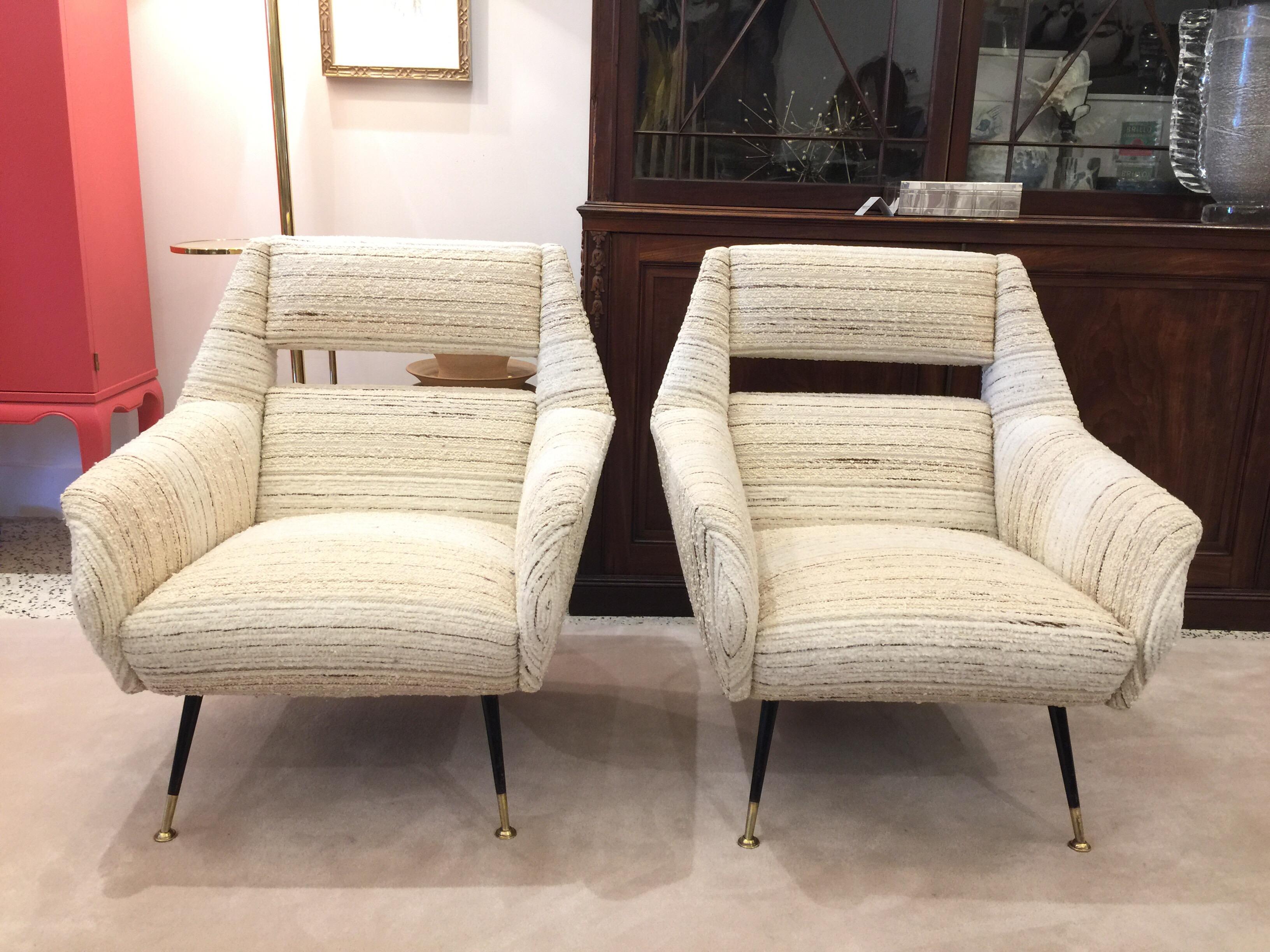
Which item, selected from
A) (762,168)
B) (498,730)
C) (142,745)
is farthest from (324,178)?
(498,730)

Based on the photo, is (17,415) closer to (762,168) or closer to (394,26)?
(394,26)

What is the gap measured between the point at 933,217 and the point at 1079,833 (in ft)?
3.88

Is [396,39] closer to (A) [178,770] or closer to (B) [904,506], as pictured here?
(B) [904,506]

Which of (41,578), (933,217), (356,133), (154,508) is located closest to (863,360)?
(933,217)

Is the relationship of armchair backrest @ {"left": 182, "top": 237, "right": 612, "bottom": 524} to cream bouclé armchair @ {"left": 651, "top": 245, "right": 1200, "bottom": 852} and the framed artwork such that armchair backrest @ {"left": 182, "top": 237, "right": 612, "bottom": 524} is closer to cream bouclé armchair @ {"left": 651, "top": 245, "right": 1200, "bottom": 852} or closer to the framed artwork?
cream bouclé armchair @ {"left": 651, "top": 245, "right": 1200, "bottom": 852}

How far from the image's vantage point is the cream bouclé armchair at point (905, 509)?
1391 millimetres

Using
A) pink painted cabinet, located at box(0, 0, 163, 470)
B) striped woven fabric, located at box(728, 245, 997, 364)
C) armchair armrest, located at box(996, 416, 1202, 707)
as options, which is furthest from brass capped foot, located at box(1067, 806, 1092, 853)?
pink painted cabinet, located at box(0, 0, 163, 470)

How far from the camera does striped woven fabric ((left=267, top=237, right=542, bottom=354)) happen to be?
1821mm

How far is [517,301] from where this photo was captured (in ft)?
6.07

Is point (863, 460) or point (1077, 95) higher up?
point (1077, 95)

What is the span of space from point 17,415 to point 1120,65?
2537 millimetres

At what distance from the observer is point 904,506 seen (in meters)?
1.83

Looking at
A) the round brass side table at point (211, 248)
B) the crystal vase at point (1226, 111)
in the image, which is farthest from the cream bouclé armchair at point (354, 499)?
the crystal vase at point (1226, 111)

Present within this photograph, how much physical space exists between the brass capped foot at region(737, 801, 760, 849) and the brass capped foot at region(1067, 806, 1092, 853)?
46 centimetres
